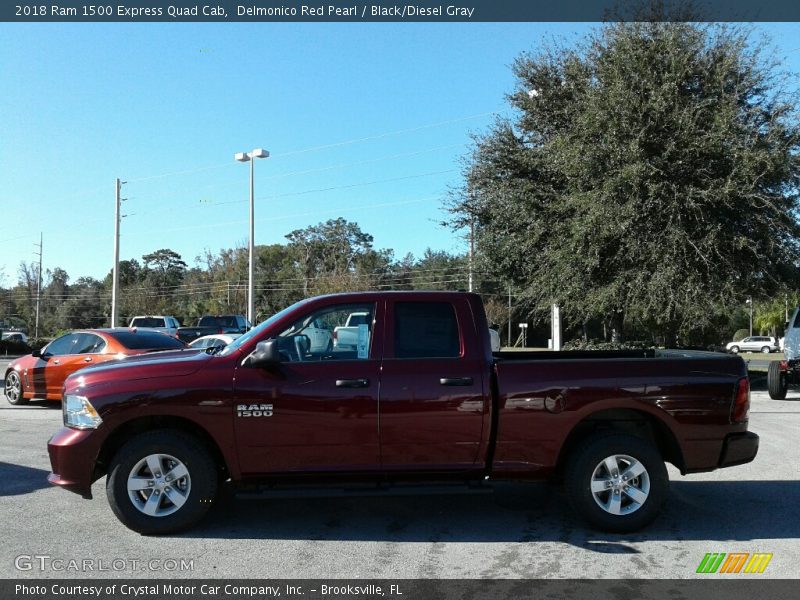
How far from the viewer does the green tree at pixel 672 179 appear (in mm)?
17125

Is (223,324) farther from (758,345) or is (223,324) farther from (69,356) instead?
(758,345)

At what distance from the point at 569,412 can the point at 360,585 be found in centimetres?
210

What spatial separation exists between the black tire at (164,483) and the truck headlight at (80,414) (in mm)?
311

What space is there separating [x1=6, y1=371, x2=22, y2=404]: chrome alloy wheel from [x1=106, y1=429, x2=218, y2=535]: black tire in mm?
9492

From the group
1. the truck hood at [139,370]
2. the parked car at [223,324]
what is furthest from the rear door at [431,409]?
the parked car at [223,324]

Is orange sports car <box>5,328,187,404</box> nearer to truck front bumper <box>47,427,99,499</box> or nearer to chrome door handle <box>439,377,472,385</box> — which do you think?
truck front bumper <box>47,427,99,499</box>

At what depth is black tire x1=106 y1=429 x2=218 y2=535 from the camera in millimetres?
5363

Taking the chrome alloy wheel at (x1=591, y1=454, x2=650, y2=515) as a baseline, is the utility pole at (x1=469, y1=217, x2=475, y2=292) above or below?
above

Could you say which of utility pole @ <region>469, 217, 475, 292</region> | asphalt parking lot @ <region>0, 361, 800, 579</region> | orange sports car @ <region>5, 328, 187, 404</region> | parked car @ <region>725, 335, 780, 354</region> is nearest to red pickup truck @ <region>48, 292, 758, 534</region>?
asphalt parking lot @ <region>0, 361, 800, 579</region>

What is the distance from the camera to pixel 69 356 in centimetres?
1279

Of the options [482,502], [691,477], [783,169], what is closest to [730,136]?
[783,169]

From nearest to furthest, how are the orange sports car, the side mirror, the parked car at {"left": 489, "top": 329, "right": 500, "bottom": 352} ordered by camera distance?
the side mirror < the parked car at {"left": 489, "top": 329, "right": 500, "bottom": 352} < the orange sports car

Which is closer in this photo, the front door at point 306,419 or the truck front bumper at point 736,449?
the front door at point 306,419

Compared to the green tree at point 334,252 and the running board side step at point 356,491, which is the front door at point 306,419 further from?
the green tree at point 334,252
